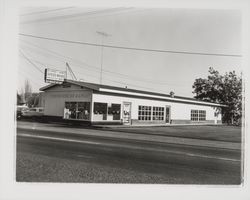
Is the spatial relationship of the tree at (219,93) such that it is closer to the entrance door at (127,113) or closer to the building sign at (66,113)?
the entrance door at (127,113)

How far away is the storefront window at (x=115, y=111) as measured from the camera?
22.6 metres

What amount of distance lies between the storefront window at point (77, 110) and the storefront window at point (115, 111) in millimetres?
2087

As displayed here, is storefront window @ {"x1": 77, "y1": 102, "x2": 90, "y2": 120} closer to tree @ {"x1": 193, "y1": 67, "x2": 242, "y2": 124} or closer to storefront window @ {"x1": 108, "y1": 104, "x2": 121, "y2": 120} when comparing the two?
storefront window @ {"x1": 108, "y1": 104, "x2": 121, "y2": 120}

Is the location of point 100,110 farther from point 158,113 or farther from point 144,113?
point 158,113

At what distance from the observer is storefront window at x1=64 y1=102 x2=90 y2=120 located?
21.4 meters

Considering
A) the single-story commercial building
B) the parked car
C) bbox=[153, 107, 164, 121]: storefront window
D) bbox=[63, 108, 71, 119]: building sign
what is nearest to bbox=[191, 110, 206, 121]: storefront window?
the single-story commercial building

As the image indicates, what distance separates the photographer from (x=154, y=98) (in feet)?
87.6

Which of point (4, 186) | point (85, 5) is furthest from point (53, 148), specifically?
point (85, 5)

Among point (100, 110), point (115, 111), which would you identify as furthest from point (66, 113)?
point (115, 111)

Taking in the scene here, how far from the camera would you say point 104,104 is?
2203 cm

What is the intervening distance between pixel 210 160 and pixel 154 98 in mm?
18671

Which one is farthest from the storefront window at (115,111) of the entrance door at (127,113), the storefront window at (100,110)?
the entrance door at (127,113)

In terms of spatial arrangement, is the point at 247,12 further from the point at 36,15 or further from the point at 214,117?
the point at 214,117

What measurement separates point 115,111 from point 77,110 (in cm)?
328
